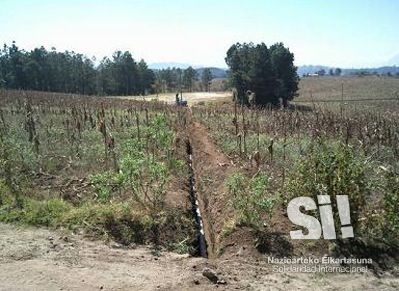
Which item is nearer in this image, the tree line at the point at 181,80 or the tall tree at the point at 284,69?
the tall tree at the point at 284,69

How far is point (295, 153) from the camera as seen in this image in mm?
11398

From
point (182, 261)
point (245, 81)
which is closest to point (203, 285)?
point (182, 261)

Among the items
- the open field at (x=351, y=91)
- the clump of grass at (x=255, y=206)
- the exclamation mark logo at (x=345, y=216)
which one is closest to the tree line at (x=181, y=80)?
the open field at (x=351, y=91)

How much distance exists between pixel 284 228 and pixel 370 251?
4.22ft

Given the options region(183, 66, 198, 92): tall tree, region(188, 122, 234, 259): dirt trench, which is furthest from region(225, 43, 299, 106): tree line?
region(183, 66, 198, 92): tall tree

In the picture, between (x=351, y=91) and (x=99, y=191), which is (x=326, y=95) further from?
(x=99, y=191)

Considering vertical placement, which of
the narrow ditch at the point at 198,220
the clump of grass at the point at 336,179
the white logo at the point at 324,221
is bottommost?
the narrow ditch at the point at 198,220

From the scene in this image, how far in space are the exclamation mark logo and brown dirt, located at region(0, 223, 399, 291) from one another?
2.85 ft

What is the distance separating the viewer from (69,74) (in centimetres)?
5791

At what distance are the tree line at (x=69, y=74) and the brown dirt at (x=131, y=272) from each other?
166 ft

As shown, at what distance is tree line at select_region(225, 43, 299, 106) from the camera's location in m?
37.1

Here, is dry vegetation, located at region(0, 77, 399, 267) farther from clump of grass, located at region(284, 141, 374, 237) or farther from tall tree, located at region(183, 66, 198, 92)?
tall tree, located at region(183, 66, 198, 92)

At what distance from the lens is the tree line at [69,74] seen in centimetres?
5331

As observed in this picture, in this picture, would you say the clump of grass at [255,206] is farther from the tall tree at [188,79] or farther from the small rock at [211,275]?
the tall tree at [188,79]
